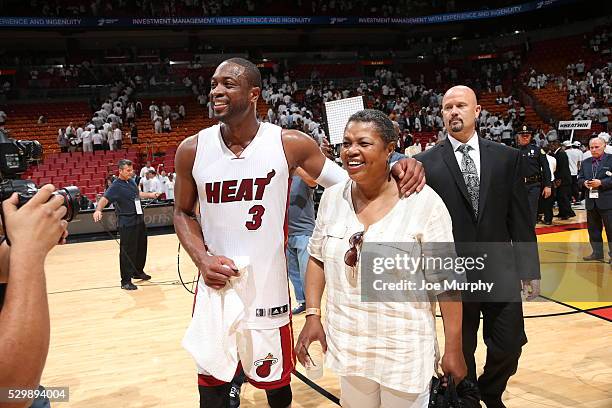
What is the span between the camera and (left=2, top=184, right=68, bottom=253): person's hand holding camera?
1321 millimetres

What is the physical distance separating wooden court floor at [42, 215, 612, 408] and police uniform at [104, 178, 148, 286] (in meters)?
0.36

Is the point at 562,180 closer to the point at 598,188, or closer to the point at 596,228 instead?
the point at 596,228

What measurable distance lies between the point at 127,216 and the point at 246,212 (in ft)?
18.6

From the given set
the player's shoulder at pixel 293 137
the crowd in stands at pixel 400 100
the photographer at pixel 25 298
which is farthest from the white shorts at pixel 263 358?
the crowd in stands at pixel 400 100

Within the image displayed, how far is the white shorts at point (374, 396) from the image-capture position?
222cm

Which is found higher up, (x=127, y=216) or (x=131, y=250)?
(x=127, y=216)

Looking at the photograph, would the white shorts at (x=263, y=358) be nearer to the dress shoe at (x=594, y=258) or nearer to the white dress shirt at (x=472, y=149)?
the white dress shirt at (x=472, y=149)

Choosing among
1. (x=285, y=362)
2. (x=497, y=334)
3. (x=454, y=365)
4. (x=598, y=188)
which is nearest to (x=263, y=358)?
(x=285, y=362)

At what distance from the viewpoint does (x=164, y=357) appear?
197 inches

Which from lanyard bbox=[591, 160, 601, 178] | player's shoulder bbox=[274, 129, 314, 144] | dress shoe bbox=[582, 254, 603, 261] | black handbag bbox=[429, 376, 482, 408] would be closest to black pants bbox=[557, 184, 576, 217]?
dress shoe bbox=[582, 254, 603, 261]

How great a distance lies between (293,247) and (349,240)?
12.2 feet

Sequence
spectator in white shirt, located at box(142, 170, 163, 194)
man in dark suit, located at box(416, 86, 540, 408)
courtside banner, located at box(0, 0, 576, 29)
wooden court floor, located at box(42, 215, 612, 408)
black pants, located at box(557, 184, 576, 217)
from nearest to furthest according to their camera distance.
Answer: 1. man in dark suit, located at box(416, 86, 540, 408)
2. wooden court floor, located at box(42, 215, 612, 408)
3. black pants, located at box(557, 184, 576, 217)
4. spectator in white shirt, located at box(142, 170, 163, 194)
5. courtside banner, located at box(0, 0, 576, 29)

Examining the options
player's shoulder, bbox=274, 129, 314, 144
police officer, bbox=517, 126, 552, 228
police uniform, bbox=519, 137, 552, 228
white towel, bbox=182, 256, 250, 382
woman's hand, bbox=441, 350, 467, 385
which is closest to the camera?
woman's hand, bbox=441, 350, 467, 385

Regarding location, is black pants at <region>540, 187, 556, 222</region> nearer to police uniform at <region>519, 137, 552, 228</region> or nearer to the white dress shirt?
police uniform at <region>519, 137, 552, 228</region>
